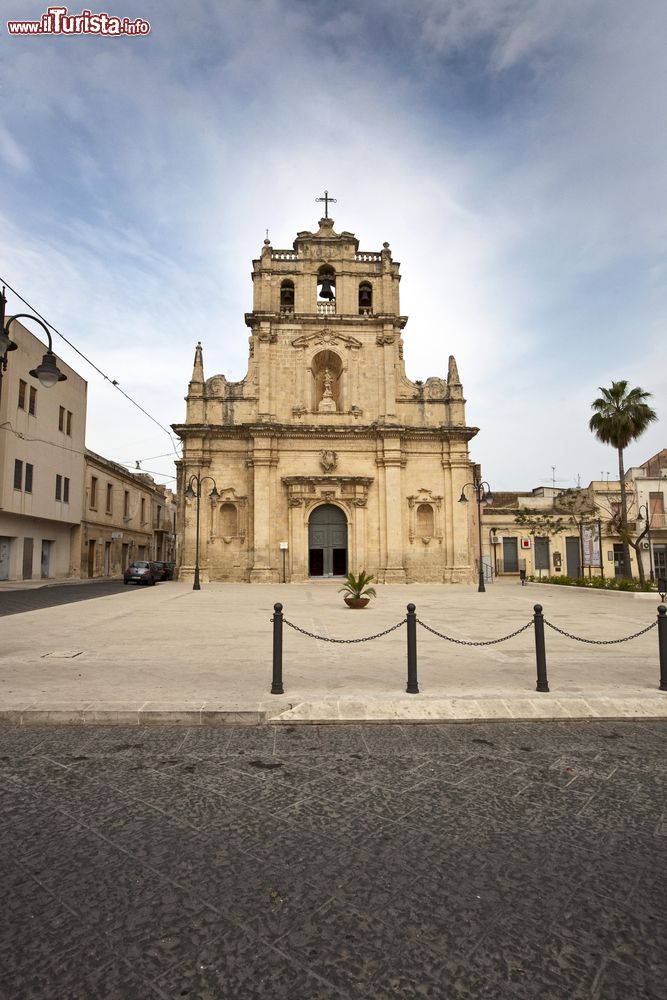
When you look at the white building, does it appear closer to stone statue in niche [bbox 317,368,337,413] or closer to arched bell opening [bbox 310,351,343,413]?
arched bell opening [bbox 310,351,343,413]

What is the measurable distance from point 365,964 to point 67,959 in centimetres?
110

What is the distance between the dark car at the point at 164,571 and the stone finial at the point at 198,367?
10435 millimetres

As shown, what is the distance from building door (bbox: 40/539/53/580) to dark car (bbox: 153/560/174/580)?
5.91 meters

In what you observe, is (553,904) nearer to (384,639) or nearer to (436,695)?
(436,695)

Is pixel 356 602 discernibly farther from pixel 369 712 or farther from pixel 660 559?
pixel 660 559

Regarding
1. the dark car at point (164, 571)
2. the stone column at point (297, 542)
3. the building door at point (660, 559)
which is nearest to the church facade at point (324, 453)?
the stone column at point (297, 542)

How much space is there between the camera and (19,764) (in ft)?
13.4

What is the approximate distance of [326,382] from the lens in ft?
104

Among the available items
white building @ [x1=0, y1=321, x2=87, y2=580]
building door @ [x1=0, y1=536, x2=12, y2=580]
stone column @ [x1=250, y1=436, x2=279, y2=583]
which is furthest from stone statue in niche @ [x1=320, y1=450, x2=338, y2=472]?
building door @ [x1=0, y1=536, x2=12, y2=580]

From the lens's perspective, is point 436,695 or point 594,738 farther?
point 436,695

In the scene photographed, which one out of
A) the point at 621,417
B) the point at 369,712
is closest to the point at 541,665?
the point at 369,712

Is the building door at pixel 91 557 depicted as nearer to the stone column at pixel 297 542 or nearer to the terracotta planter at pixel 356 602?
the stone column at pixel 297 542

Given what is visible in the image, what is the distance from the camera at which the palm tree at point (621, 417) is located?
78.7ft

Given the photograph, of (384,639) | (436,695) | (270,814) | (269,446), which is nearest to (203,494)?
(269,446)
